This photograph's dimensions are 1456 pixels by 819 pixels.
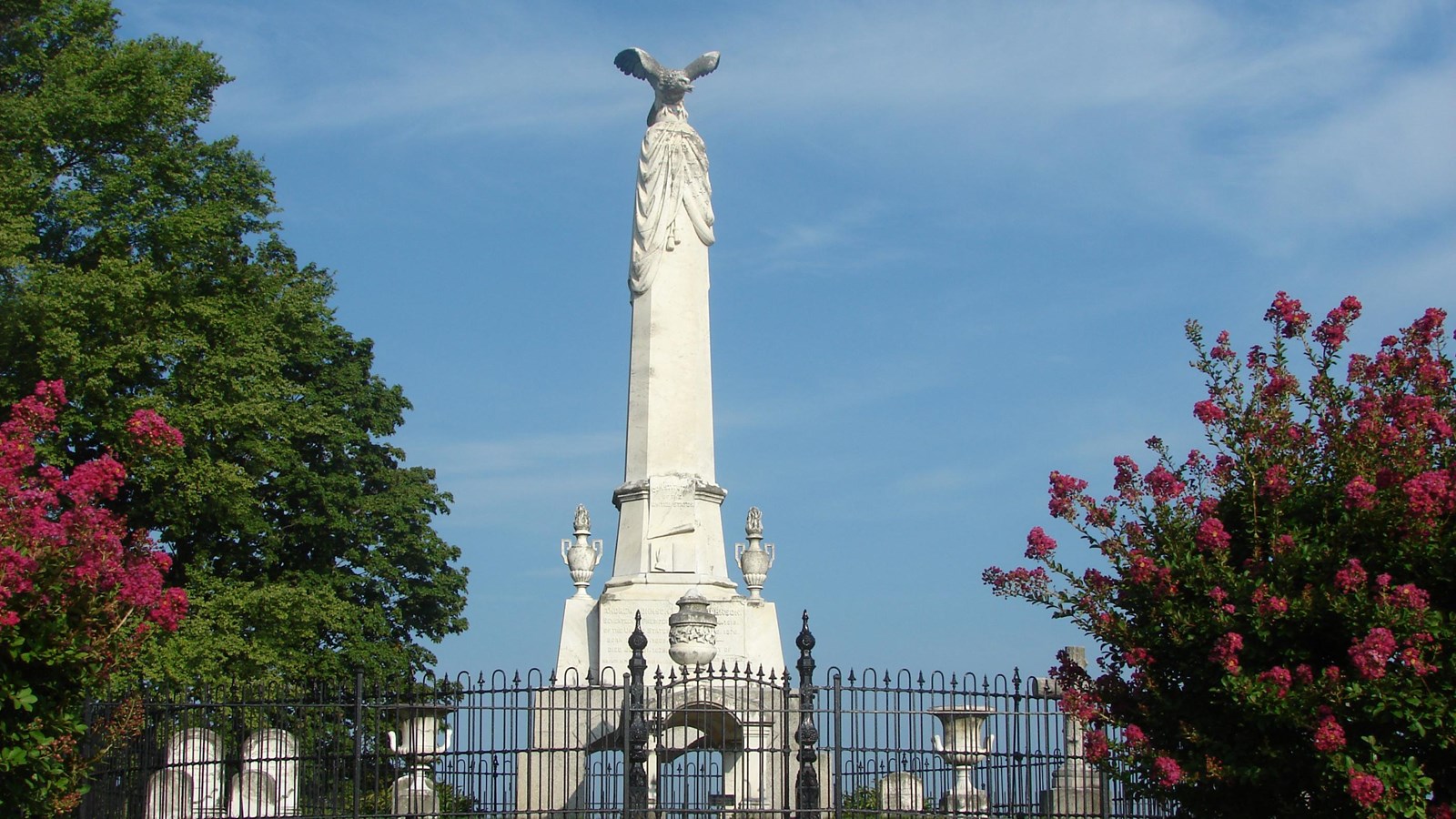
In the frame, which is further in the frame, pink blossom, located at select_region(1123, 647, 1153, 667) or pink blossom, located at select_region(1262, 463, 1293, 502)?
pink blossom, located at select_region(1123, 647, 1153, 667)

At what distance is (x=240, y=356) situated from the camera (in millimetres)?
24141

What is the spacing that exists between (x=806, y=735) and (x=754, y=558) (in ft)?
20.1

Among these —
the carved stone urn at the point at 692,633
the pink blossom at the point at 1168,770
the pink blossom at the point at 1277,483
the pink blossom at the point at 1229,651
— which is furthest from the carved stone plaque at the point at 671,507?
the pink blossom at the point at 1229,651

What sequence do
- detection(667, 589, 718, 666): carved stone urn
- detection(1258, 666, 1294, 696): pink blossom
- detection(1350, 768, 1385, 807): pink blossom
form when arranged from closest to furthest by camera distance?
1. detection(1350, 768, 1385, 807): pink blossom
2. detection(1258, 666, 1294, 696): pink blossom
3. detection(667, 589, 718, 666): carved stone urn

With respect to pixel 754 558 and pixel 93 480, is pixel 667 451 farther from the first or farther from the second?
pixel 93 480

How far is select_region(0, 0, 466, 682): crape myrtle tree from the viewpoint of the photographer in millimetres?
22609

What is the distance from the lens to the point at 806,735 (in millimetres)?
14328

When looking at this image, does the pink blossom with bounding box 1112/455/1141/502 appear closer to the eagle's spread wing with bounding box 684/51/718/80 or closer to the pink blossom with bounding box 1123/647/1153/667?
the pink blossom with bounding box 1123/647/1153/667

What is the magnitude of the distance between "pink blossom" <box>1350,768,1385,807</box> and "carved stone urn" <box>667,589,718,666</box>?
8.47 metres

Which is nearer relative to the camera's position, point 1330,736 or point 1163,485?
point 1330,736

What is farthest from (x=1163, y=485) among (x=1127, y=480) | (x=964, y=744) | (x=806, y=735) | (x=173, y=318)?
(x=173, y=318)

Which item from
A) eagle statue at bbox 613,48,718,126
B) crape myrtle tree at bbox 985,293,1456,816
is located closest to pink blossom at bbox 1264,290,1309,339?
crape myrtle tree at bbox 985,293,1456,816

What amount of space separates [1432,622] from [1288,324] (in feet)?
7.52

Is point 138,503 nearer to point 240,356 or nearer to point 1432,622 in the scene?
point 240,356
